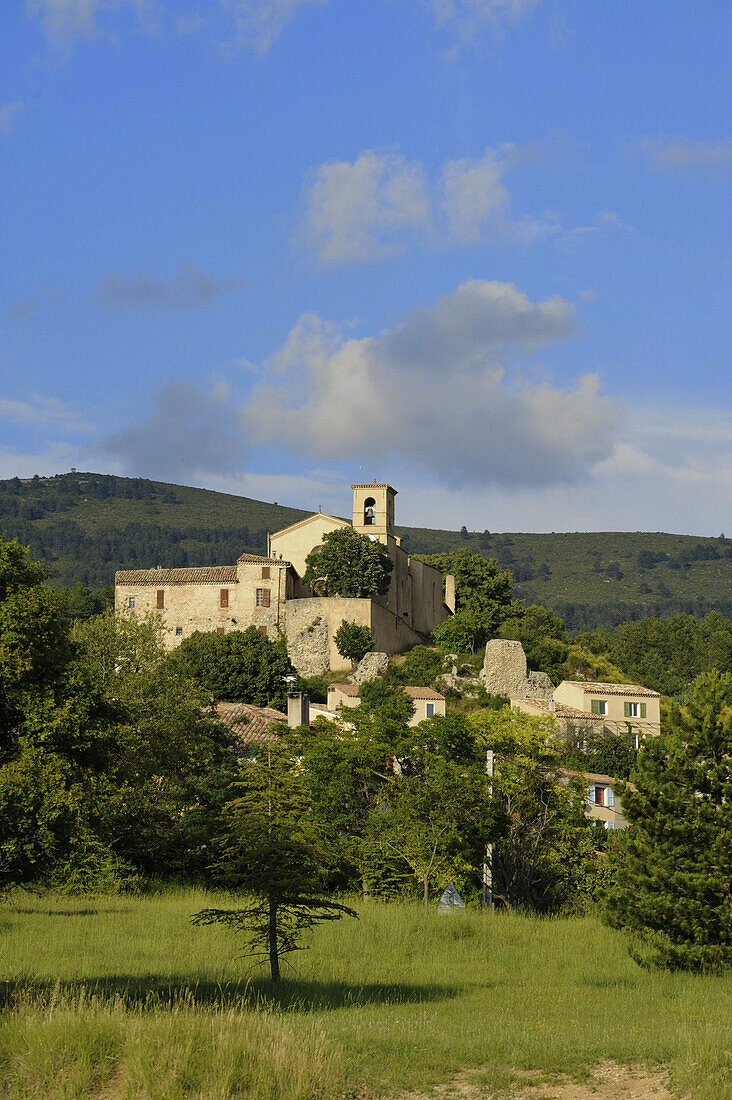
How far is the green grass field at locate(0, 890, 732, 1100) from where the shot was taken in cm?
1106

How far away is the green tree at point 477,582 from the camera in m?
85.9

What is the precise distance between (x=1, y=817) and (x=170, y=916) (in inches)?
520

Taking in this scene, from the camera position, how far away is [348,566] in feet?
252

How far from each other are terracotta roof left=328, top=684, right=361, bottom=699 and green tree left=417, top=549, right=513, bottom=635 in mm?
19074

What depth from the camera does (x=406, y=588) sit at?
3322 inches

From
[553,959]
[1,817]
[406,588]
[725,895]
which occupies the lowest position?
[553,959]

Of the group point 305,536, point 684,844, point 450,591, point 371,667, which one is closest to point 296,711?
point 371,667

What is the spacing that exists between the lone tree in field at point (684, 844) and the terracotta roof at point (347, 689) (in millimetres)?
42674

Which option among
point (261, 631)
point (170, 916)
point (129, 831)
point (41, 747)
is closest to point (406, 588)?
point (261, 631)

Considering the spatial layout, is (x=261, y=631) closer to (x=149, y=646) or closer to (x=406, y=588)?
(x=406, y=588)

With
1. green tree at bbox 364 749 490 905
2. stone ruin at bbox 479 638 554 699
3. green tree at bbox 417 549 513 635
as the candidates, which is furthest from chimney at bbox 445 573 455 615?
green tree at bbox 364 749 490 905

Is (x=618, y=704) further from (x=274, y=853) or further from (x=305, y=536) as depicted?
(x=274, y=853)

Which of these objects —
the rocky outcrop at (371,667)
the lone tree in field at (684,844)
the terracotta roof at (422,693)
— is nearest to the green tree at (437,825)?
the lone tree in field at (684,844)

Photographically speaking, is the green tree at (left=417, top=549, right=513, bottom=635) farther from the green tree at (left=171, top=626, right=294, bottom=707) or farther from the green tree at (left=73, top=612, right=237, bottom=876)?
the green tree at (left=73, top=612, right=237, bottom=876)
